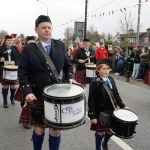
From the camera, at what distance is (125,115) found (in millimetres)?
3566

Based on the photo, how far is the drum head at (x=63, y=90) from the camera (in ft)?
9.41

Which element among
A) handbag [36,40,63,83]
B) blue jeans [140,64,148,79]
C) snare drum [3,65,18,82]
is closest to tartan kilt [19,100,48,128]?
handbag [36,40,63,83]

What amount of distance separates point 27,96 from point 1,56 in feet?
12.7

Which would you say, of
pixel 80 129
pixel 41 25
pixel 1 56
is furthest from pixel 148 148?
pixel 1 56

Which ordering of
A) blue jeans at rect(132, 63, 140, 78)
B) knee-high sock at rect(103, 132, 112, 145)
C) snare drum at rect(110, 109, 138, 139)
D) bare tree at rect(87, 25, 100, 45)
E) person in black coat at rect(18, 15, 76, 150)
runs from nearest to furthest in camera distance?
person in black coat at rect(18, 15, 76, 150), snare drum at rect(110, 109, 138, 139), knee-high sock at rect(103, 132, 112, 145), blue jeans at rect(132, 63, 140, 78), bare tree at rect(87, 25, 100, 45)

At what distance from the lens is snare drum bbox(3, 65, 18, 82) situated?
20.4ft

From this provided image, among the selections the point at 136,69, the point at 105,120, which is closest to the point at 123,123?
the point at 105,120

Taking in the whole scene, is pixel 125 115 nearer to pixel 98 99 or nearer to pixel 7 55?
pixel 98 99

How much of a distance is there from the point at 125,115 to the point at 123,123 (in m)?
0.17

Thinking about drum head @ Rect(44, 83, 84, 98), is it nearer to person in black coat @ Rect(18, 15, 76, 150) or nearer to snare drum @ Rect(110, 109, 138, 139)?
person in black coat @ Rect(18, 15, 76, 150)

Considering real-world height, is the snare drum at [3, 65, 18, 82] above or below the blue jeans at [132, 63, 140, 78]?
above

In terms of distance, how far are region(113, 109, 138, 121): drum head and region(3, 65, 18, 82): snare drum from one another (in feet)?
10.4

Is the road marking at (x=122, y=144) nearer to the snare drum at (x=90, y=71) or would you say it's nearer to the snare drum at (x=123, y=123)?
the snare drum at (x=123, y=123)

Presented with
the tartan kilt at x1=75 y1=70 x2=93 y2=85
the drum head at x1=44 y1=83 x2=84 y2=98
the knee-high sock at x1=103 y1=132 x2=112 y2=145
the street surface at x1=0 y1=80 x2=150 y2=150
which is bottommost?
the street surface at x1=0 y1=80 x2=150 y2=150
